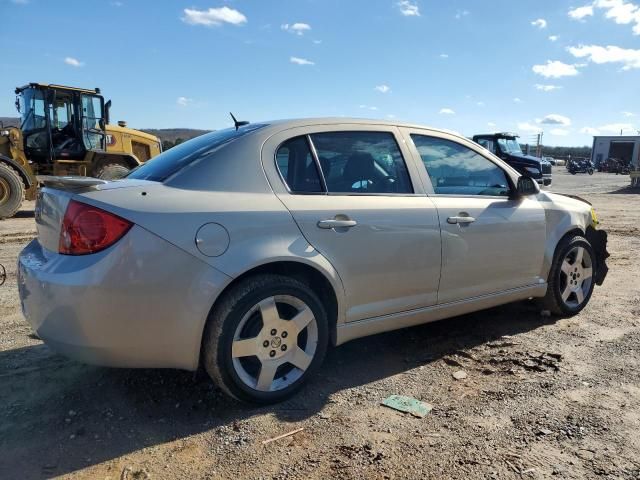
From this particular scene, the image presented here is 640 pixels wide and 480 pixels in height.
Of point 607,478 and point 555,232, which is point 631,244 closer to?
point 555,232

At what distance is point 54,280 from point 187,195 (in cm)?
77

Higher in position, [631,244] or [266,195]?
[266,195]

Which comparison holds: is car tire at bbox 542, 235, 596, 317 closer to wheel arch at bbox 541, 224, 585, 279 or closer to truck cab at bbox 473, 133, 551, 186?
wheel arch at bbox 541, 224, 585, 279

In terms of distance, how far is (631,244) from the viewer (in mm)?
8484

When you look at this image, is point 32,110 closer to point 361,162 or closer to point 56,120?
point 56,120

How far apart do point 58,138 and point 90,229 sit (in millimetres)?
11187

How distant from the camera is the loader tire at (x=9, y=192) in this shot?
10.7 metres

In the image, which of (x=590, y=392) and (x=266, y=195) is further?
(x=590, y=392)

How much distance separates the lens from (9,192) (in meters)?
10.8

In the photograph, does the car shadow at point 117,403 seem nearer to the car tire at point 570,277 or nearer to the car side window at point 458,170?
the car tire at point 570,277

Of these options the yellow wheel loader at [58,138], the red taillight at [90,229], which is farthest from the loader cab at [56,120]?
the red taillight at [90,229]

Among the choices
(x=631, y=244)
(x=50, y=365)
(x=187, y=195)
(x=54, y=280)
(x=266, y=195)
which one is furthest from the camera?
(x=631, y=244)

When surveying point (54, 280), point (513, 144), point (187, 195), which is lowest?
point (54, 280)

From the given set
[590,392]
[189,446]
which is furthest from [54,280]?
[590,392]
